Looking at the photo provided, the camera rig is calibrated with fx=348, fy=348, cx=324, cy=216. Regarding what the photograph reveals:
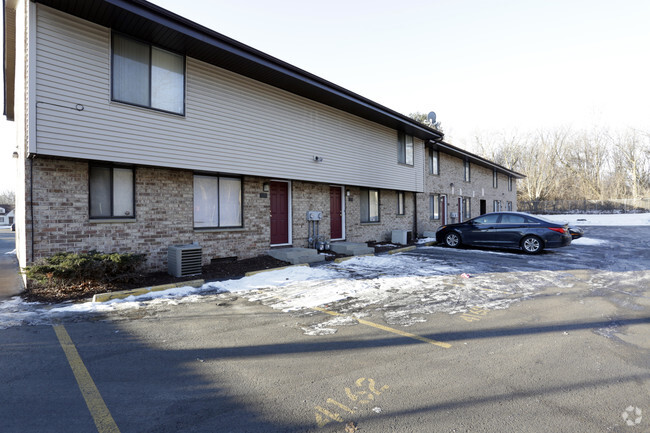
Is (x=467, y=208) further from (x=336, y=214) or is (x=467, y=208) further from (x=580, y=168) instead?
(x=580, y=168)

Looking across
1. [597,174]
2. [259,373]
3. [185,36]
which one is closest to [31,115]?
[185,36]

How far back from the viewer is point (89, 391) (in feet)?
10.2

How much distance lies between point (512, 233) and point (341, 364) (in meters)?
11.4

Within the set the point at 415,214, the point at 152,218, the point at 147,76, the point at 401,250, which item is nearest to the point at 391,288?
the point at 152,218

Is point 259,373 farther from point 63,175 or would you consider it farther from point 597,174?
point 597,174

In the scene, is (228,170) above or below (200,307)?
above

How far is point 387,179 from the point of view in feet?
50.0

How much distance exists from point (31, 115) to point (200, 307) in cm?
481

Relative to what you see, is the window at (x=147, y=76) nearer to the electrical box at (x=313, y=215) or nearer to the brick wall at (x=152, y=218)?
the brick wall at (x=152, y=218)

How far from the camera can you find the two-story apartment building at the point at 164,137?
685 centimetres

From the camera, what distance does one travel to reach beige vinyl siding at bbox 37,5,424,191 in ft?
22.4

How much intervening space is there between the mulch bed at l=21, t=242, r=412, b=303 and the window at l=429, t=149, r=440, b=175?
41.6ft

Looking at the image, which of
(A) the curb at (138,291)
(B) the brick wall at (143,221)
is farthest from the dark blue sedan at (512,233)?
(A) the curb at (138,291)

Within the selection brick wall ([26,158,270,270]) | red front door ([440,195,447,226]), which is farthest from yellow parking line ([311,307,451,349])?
red front door ([440,195,447,226])
